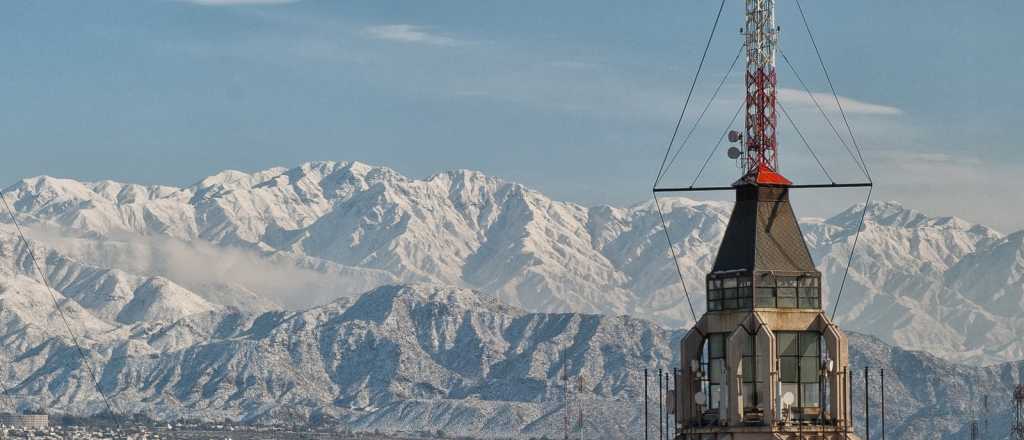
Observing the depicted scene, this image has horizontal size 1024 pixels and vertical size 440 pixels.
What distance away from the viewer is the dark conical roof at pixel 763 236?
39.9m

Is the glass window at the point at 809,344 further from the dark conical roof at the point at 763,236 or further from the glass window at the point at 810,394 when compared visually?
the dark conical roof at the point at 763,236

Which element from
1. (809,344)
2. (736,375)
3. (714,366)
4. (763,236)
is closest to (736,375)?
(736,375)

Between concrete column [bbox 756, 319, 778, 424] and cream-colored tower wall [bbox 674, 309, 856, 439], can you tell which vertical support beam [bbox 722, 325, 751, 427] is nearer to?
cream-colored tower wall [bbox 674, 309, 856, 439]

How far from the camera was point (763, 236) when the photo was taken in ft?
132

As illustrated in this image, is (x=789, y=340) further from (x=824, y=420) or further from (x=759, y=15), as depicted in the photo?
(x=759, y=15)

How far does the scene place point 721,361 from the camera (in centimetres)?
4031

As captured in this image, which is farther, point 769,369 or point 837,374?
point 769,369

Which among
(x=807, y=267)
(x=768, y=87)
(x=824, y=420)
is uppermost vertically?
(x=768, y=87)

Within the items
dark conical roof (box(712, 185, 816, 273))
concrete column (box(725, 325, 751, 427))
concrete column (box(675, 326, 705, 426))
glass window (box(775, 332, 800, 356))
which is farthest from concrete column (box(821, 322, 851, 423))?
concrete column (box(675, 326, 705, 426))

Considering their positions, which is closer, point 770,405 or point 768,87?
point 770,405

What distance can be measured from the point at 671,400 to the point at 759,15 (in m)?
7.07

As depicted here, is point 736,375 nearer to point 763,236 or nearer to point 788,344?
point 788,344

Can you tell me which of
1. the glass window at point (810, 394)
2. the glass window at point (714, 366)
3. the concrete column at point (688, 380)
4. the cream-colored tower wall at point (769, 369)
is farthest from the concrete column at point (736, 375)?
the concrete column at point (688, 380)

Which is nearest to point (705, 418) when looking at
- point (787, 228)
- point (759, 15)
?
point (787, 228)
